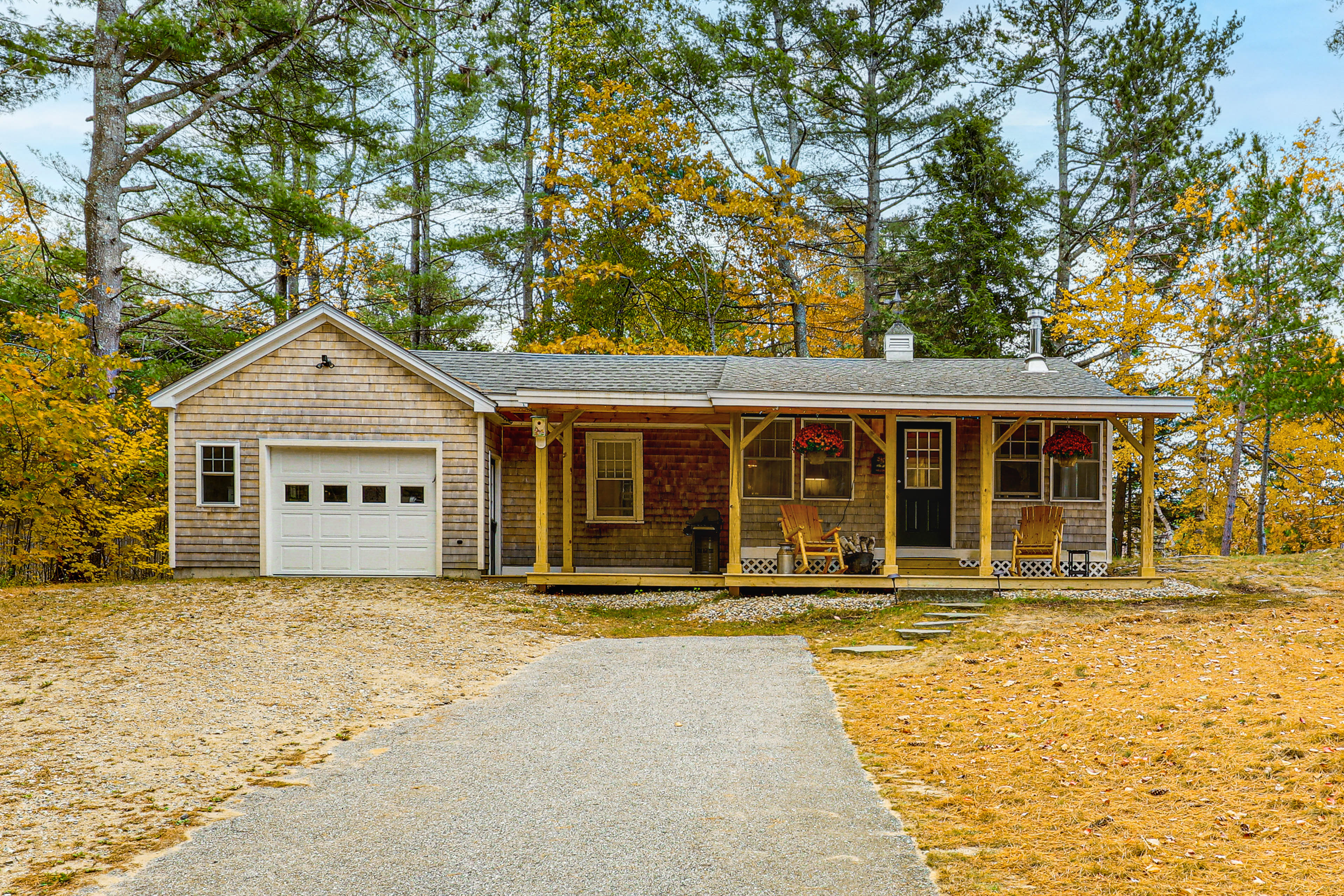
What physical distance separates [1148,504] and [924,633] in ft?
16.4

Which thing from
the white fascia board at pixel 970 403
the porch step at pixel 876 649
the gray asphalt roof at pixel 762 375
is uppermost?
the gray asphalt roof at pixel 762 375

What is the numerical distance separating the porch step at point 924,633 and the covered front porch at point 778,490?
3.27 m

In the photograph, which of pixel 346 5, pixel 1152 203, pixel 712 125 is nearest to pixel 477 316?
pixel 712 125

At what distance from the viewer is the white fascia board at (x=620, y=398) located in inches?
451

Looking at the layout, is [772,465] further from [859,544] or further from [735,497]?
[735,497]

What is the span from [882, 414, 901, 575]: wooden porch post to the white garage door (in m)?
6.58

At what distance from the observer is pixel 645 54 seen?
21.2 meters

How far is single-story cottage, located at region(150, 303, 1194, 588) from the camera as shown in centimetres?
1226

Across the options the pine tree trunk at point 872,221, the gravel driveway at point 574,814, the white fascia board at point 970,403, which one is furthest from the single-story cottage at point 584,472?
the pine tree trunk at point 872,221

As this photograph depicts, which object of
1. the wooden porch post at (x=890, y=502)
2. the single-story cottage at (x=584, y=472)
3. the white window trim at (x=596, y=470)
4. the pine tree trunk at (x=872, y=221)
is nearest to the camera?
the wooden porch post at (x=890, y=502)

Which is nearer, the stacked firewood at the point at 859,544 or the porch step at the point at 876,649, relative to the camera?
the porch step at the point at 876,649

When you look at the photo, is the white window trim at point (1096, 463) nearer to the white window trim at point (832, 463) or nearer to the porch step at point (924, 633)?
the white window trim at point (832, 463)

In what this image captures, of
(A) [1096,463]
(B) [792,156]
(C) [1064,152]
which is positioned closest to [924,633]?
(A) [1096,463]

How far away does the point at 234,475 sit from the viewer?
13.0m
